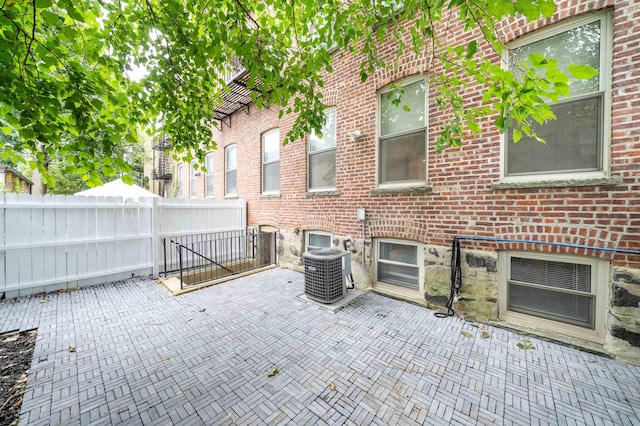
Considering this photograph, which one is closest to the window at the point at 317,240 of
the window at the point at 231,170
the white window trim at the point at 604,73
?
the white window trim at the point at 604,73

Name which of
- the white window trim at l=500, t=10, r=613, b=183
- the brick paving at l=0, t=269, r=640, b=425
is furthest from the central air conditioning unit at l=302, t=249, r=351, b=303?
the white window trim at l=500, t=10, r=613, b=183

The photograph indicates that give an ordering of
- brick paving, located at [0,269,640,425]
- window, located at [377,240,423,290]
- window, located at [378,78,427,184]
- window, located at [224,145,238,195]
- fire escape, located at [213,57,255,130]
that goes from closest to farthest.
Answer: brick paving, located at [0,269,640,425] → window, located at [378,78,427,184] → window, located at [377,240,423,290] → fire escape, located at [213,57,255,130] → window, located at [224,145,238,195]

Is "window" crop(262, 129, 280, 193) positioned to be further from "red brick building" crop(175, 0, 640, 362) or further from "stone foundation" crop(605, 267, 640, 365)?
"stone foundation" crop(605, 267, 640, 365)

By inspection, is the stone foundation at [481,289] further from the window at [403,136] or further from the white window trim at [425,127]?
the window at [403,136]

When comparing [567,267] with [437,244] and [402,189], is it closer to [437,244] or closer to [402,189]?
[437,244]

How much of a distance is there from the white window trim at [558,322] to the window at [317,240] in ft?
10.6

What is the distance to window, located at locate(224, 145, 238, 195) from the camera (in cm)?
877

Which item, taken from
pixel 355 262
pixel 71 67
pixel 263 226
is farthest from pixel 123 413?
pixel 263 226

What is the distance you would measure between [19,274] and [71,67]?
4.44 m

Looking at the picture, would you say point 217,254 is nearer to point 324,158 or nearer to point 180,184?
point 324,158

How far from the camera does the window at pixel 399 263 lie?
14.0ft

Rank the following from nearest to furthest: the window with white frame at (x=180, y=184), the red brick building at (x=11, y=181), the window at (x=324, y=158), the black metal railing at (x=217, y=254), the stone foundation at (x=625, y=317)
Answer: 1. the stone foundation at (x=625, y=317)
2. the window at (x=324, y=158)
3. the black metal railing at (x=217, y=254)
4. the red brick building at (x=11, y=181)
5. the window with white frame at (x=180, y=184)

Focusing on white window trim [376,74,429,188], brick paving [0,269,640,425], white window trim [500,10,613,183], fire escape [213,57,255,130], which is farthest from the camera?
fire escape [213,57,255,130]

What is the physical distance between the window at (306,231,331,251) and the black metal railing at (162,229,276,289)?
1.38m
